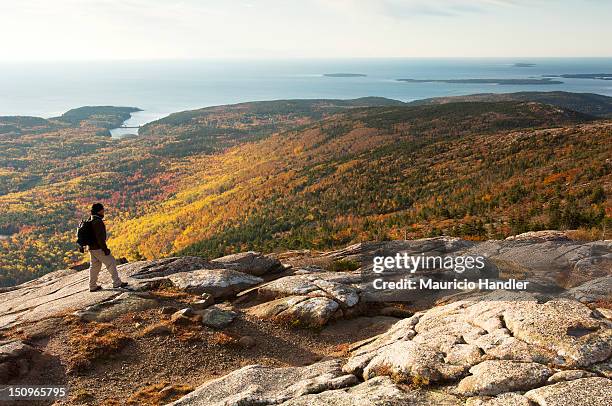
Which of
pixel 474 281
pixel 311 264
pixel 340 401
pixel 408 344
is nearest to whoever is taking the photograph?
pixel 340 401

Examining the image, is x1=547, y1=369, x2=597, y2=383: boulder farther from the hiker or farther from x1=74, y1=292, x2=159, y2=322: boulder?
the hiker

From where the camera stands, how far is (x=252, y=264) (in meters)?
21.6

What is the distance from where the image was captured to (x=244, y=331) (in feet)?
48.1

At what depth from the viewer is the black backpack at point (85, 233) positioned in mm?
15469

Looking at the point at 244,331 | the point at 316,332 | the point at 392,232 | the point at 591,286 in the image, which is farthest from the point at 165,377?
the point at 392,232

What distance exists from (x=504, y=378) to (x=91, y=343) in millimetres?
12010

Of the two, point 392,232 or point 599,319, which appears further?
point 392,232

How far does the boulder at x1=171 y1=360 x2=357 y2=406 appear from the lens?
9320 mm

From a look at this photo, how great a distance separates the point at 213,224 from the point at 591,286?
93537 millimetres

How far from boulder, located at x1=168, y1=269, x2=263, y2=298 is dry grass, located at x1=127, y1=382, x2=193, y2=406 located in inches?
250

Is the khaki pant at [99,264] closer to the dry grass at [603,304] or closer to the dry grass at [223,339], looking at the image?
the dry grass at [223,339]

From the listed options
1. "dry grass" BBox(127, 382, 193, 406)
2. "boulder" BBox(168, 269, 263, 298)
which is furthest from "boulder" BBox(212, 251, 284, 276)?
"dry grass" BBox(127, 382, 193, 406)

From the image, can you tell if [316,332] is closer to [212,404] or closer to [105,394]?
[212,404]

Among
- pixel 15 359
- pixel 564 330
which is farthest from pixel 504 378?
pixel 15 359
